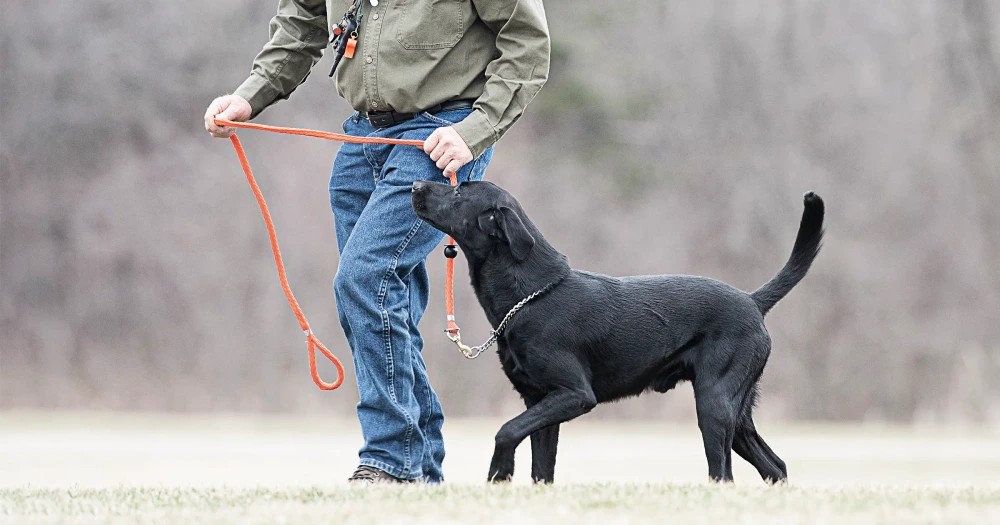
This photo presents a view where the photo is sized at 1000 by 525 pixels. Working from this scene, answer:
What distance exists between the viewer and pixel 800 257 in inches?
170

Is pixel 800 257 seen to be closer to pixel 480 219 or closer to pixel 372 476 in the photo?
pixel 480 219

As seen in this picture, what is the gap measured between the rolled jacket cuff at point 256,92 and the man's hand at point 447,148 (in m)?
0.80

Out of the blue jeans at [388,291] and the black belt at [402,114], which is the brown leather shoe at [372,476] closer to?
the blue jeans at [388,291]

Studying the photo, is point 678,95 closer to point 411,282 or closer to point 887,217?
point 887,217

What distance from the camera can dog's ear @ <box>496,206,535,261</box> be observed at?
3.88 m

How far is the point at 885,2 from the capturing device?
15141mm

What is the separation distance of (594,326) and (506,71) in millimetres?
911

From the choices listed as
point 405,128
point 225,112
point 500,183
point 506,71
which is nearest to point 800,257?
point 506,71

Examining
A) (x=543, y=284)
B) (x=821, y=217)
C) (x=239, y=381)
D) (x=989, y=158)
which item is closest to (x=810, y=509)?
(x=543, y=284)

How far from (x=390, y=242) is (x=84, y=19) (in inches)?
493

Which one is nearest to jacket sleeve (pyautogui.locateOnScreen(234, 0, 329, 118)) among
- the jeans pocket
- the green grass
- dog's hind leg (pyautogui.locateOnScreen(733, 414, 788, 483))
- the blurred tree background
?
the jeans pocket

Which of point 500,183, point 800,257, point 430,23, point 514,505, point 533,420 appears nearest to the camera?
point 514,505

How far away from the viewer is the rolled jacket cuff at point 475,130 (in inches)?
146

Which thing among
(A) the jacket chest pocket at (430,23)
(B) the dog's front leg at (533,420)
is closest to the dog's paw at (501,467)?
(B) the dog's front leg at (533,420)
